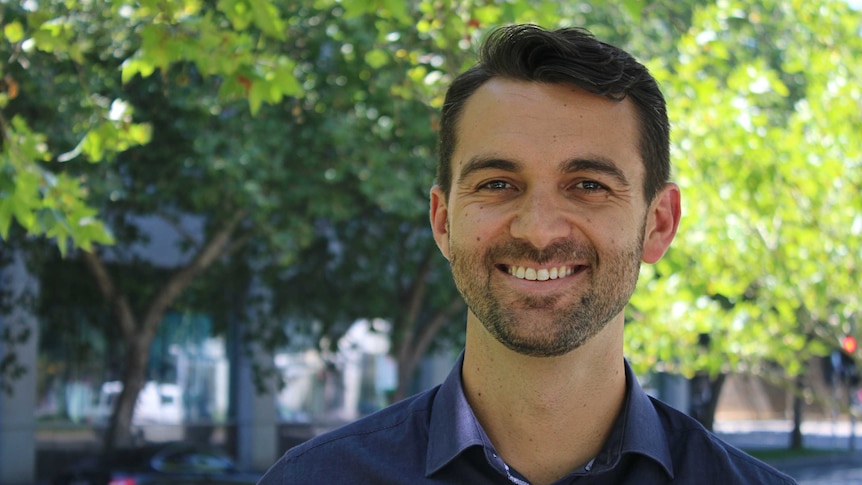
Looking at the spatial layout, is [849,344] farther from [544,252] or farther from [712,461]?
[544,252]

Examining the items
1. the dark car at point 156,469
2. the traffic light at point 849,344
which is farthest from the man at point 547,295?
the dark car at point 156,469

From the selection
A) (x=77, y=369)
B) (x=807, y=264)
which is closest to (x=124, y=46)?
(x=807, y=264)

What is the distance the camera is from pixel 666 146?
6.90ft

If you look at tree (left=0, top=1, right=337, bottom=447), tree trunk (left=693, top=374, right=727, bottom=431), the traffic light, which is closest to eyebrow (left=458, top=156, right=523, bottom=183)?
tree (left=0, top=1, right=337, bottom=447)

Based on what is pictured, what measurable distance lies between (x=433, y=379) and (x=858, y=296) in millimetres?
18153

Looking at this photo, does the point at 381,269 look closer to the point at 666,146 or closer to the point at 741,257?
the point at 741,257

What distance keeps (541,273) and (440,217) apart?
0.33 m

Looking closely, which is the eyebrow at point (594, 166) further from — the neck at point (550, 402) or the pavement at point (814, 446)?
the pavement at point (814, 446)

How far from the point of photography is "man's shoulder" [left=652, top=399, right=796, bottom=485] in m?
1.93

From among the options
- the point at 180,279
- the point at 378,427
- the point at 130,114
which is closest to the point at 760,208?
the point at 130,114

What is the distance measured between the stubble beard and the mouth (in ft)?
0.05

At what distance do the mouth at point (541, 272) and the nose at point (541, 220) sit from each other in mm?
43

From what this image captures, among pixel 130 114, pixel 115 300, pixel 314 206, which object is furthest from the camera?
pixel 115 300

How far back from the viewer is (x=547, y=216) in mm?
1880
